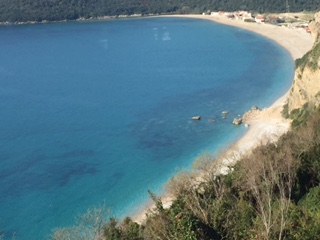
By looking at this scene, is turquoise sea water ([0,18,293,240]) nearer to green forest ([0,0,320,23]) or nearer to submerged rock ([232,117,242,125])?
submerged rock ([232,117,242,125])

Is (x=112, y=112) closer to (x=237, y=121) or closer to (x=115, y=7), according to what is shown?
(x=237, y=121)

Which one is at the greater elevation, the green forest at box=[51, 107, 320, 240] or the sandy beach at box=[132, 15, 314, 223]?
the green forest at box=[51, 107, 320, 240]

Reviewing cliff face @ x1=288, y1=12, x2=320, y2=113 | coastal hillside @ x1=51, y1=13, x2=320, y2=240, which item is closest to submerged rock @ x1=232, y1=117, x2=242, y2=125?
cliff face @ x1=288, y1=12, x2=320, y2=113

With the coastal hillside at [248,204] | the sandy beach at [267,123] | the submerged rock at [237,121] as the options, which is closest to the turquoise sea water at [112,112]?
the submerged rock at [237,121]

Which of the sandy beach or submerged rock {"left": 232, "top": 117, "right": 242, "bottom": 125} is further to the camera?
submerged rock {"left": 232, "top": 117, "right": 242, "bottom": 125}

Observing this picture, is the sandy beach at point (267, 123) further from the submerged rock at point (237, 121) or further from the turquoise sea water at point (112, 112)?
the turquoise sea water at point (112, 112)

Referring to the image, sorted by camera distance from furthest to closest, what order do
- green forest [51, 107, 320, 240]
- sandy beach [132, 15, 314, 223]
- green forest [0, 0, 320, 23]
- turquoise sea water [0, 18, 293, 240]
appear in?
1. green forest [0, 0, 320, 23]
2. turquoise sea water [0, 18, 293, 240]
3. sandy beach [132, 15, 314, 223]
4. green forest [51, 107, 320, 240]
